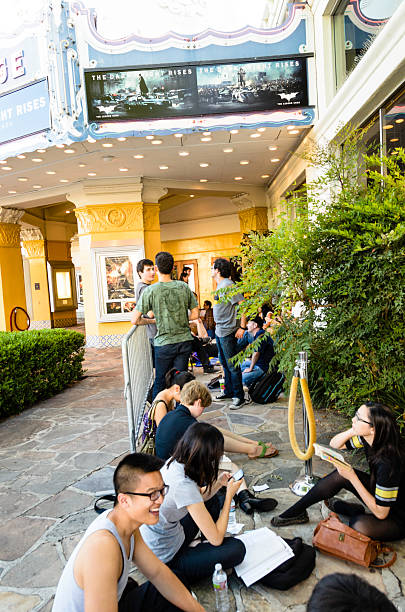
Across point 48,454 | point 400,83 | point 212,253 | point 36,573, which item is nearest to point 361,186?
point 400,83

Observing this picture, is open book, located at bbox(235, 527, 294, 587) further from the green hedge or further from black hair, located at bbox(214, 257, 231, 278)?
the green hedge

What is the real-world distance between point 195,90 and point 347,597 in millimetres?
8157

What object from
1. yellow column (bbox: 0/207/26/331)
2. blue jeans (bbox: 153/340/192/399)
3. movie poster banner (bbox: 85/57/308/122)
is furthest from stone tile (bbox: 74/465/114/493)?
yellow column (bbox: 0/207/26/331)

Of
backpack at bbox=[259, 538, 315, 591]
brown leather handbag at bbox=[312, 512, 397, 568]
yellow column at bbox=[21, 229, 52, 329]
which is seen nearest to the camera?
backpack at bbox=[259, 538, 315, 591]

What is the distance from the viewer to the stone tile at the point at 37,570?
2328 mm

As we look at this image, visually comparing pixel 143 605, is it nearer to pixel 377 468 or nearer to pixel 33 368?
pixel 377 468

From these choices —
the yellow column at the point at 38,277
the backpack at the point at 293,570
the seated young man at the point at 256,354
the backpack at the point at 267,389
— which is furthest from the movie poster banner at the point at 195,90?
the yellow column at the point at 38,277

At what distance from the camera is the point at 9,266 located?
13961 millimetres

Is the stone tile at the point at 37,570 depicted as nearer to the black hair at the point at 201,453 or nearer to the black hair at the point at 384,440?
the black hair at the point at 201,453

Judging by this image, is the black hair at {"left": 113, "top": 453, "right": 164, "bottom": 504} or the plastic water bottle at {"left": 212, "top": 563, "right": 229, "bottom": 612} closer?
the black hair at {"left": 113, "top": 453, "right": 164, "bottom": 504}

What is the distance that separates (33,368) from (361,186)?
17.5 feet

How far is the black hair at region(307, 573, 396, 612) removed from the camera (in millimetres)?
945

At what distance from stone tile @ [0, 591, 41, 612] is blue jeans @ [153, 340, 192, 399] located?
244 centimetres

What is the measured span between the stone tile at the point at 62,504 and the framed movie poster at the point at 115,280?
845cm
